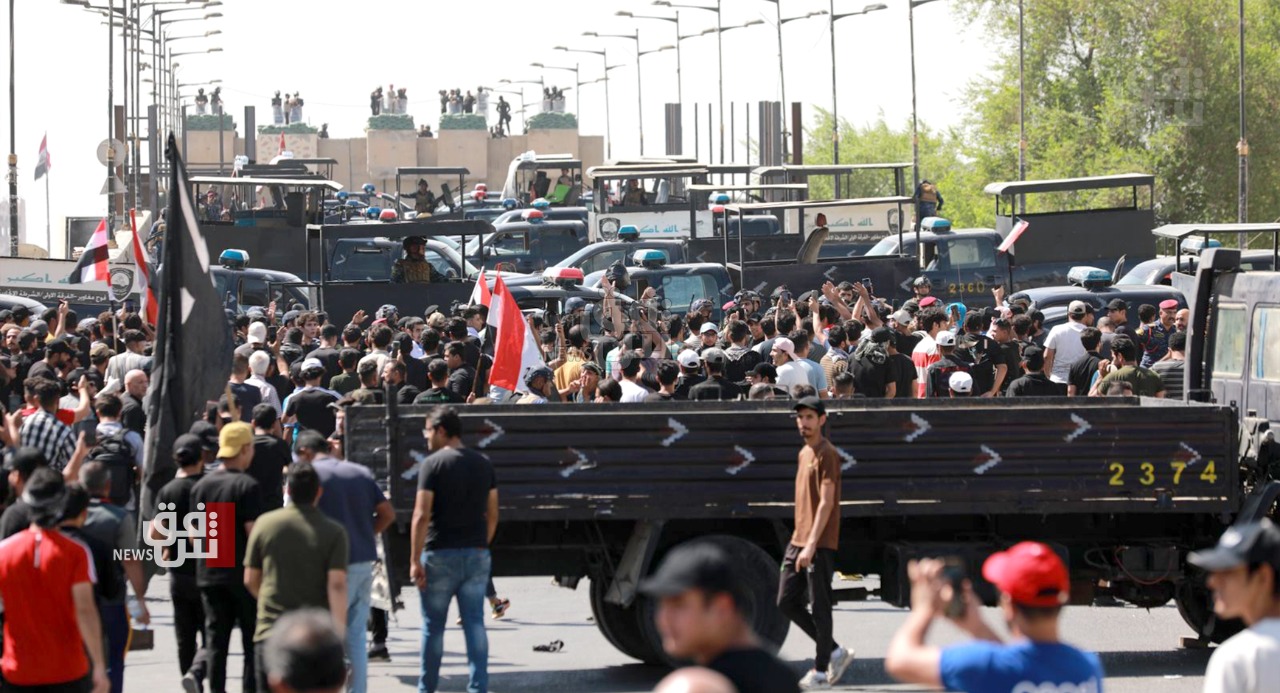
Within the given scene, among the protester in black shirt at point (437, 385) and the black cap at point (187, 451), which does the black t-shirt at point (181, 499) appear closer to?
the black cap at point (187, 451)

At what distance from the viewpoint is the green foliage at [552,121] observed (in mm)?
113000

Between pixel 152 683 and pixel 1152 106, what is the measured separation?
61.6m

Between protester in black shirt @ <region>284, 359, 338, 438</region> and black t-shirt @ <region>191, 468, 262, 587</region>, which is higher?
protester in black shirt @ <region>284, 359, 338, 438</region>

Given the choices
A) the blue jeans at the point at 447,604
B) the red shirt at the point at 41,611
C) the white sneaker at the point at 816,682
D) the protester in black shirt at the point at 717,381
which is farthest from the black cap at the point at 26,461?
the protester in black shirt at the point at 717,381

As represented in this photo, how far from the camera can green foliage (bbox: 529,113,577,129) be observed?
113000mm

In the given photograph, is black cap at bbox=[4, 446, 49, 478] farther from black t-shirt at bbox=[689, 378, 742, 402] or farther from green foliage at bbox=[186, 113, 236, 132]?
green foliage at bbox=[186, 113, 236, 132]

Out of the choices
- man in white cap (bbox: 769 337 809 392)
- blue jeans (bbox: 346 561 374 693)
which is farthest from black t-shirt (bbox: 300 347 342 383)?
blue jeans (bbox: 346 561 374 693)

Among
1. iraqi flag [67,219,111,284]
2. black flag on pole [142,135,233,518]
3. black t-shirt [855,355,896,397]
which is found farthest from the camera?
iraqi flag [67,219,111,284]

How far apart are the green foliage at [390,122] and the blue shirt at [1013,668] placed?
10524 cm

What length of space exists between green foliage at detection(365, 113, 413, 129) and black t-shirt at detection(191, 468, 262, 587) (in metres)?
100

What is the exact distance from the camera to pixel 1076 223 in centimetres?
3503

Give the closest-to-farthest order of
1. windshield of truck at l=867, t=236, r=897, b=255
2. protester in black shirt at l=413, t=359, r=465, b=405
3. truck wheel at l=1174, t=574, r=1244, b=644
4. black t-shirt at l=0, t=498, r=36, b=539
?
black t-shirt at l=0, t=498, r=36, b=539 < truck wheel at l=1174, t=574, r=1244, b=644 < protester in black shirt at l=413, t=359, r=465, b=405 < windshield of truck at l=867, t=236, r=897, b=255

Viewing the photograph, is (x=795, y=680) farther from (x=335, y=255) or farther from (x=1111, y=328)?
(x=335, y=255)

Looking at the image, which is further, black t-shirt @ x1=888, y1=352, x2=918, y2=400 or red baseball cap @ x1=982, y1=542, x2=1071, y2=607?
black t-shirt @ x1=888, y1=352, x2=918, y2=400
